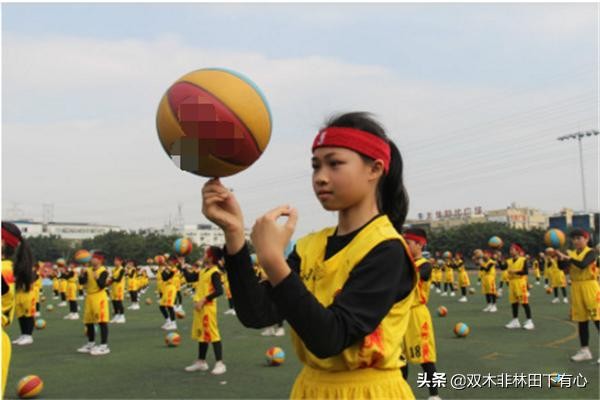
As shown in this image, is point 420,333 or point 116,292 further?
point 116,292

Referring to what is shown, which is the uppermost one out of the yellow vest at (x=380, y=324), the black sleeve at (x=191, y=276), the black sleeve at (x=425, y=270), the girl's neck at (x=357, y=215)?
the girl's neck at (x=357, y=215)

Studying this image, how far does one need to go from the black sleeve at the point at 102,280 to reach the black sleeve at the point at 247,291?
1049 cm

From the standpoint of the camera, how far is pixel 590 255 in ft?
32.0

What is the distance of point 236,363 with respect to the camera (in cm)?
1021

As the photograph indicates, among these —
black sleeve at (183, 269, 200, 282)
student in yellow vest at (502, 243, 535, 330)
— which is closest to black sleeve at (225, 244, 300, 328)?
black sleeve at (183, 269, 200, 282)

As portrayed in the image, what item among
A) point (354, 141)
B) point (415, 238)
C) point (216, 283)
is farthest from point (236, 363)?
point (354, 141)

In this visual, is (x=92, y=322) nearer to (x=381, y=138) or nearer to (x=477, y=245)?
(x=381, y=138)

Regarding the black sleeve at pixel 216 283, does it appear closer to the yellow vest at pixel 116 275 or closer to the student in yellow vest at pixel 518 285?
the yellow vest at pixel 116 275

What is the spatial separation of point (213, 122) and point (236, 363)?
28.7ft

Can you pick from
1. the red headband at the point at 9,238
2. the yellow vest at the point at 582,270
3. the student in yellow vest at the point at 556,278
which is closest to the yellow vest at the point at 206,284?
the red headband at the point at 9,238

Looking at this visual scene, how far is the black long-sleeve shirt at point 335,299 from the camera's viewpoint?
179 cm

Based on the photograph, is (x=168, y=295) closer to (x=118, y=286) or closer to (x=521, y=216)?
(x=118, y=286)

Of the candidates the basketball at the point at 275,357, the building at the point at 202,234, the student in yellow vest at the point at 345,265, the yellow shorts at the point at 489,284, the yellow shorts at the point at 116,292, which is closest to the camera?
the student in yellow vest at the point at 345,265

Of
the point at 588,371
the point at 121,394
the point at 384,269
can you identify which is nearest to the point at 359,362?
the point at 384,269
